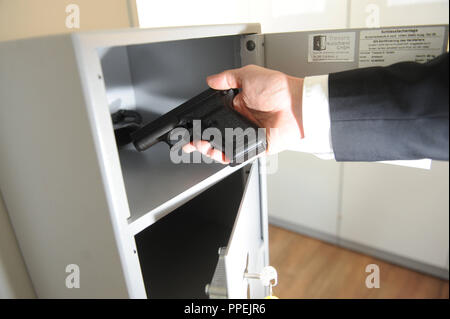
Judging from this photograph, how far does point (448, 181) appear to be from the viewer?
1.35 meters

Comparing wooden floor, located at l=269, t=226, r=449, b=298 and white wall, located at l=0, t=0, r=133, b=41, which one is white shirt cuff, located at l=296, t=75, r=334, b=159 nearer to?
white wall, located at l=0, t=0, r=133, b=41

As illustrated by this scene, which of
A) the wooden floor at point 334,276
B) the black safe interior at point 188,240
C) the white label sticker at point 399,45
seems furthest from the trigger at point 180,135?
the wooden floor at point 334,276

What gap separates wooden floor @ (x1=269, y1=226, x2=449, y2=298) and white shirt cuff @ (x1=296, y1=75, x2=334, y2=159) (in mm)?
1124

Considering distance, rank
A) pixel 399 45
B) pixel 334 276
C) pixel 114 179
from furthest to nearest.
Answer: pixel 334 276, pixel 399 45, pixel 114 179

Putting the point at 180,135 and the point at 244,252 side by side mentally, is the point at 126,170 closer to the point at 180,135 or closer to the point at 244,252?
the point at 180,135

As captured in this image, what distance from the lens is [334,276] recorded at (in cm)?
162

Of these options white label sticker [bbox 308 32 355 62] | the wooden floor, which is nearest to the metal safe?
Result: white label sticker [bbox 308 32 355 62]

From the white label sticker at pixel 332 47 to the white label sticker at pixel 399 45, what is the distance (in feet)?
0.07

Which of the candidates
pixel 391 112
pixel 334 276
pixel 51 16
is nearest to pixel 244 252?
pixel 391 112

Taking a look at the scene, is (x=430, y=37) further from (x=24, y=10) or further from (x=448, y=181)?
(x=448, y=181)

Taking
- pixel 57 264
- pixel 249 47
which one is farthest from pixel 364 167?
pixel 57 264

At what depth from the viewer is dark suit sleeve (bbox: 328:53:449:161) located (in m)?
0.49

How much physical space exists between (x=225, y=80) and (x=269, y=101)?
0.33 ft

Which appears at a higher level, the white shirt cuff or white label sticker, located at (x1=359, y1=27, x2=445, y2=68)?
white label sticker, located at (x1=359, y1=27, x2=445, y2=68)
